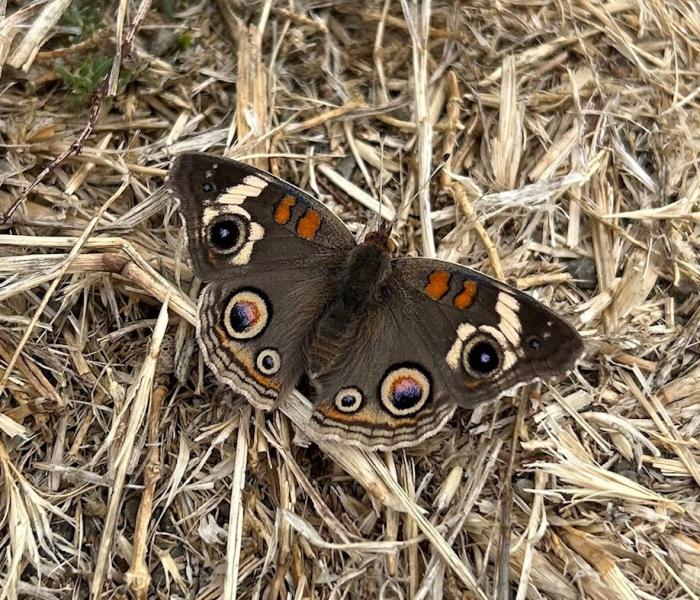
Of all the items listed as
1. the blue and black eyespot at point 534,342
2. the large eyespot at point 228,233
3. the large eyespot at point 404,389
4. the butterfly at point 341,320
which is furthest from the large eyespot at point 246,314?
the blue and black eyespot at point 534,342

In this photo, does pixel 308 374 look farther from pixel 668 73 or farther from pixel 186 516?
pixel 668 73

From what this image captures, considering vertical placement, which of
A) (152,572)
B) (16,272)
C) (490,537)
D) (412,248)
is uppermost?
(412,248)

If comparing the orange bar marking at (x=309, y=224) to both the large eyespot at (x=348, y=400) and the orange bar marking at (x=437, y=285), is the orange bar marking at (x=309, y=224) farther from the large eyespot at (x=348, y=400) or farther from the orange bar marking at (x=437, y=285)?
the large eyespot at (x=348, y=400)

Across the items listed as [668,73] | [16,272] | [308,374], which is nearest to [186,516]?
[308,374]

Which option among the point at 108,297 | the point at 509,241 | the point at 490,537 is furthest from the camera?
the point at 509,241

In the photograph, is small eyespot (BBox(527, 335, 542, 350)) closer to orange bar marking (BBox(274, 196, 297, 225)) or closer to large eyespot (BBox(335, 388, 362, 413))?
large eyespot (BBox(335, 388, 362, 413))

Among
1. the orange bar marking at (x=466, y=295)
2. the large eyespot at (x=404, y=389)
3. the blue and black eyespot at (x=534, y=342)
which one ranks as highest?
the blue and black eyespot at (x=534, y=342)
